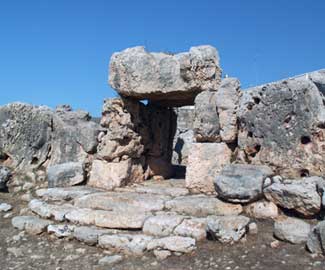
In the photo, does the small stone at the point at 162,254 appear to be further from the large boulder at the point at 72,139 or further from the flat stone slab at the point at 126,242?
the large boulder at the point at 72,139

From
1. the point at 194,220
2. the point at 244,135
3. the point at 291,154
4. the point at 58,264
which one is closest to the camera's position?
the point at 58,264

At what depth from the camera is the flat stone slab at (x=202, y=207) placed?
231 inches

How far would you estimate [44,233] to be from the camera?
612 cm

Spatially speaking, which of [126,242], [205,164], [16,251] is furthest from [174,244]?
[16,251]

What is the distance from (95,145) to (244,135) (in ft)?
11.3

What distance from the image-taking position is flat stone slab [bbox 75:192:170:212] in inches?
248

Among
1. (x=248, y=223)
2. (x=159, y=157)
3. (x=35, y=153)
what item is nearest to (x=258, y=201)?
(x=248, y=223)

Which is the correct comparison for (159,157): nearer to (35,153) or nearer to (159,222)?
(35,153)

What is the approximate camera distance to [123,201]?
Answer: 656 centimetres

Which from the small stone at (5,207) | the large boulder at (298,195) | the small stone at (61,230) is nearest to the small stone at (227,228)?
the large boulder at (298,195)

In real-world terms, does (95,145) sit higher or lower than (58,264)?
higher

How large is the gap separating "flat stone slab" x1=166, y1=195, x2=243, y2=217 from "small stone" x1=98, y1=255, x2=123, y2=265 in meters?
1.32

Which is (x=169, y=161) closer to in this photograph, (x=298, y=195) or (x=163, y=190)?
(x=163, y=190)

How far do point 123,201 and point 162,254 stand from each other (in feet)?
5.50
